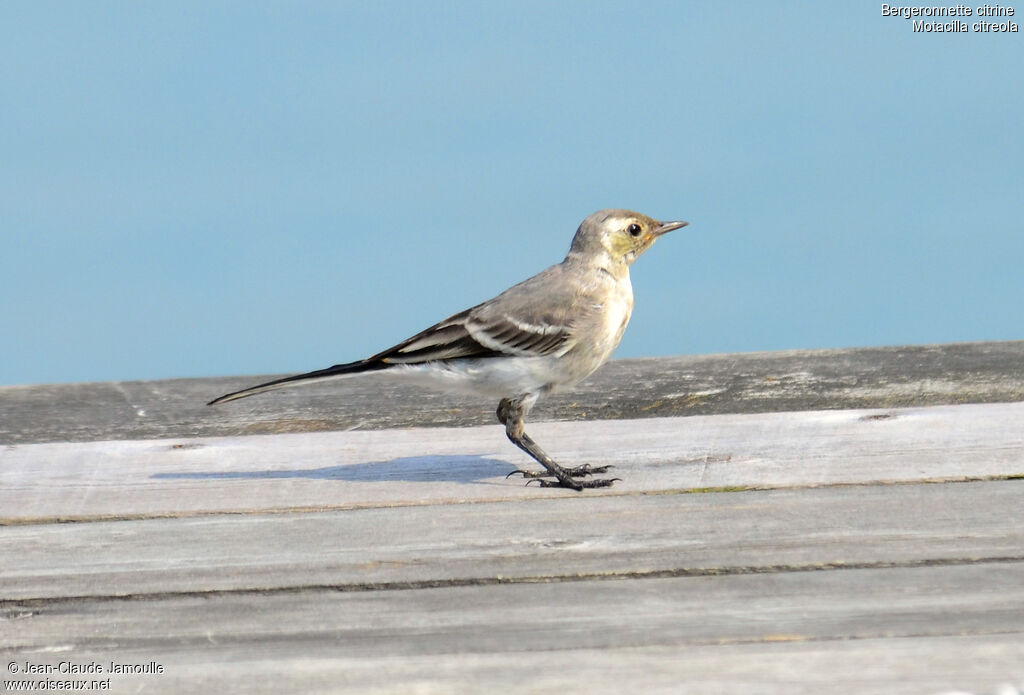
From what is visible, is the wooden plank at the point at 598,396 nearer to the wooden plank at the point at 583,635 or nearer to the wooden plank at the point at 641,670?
the wooden plank at the point at 583,635

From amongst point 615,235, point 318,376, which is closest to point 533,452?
point 318,376

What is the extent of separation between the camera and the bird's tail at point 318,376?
4746 millimetres

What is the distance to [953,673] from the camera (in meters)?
2.39

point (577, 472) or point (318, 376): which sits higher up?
point (318, 376)

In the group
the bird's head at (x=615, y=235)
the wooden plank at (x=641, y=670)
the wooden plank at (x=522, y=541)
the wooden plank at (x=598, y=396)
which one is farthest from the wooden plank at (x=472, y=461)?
the wooden plank at (x=641, y=670)

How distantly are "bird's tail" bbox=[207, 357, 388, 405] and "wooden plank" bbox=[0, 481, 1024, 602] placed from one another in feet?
3.09

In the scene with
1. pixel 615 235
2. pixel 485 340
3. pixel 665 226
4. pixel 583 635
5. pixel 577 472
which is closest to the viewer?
pixel 583 635

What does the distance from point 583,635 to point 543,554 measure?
617 mm

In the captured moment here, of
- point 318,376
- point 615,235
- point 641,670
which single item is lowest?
point 641,670

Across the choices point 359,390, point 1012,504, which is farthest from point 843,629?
point 359,390

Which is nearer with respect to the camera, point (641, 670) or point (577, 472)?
point (641, 670)

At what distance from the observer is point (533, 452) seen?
4.65 meters

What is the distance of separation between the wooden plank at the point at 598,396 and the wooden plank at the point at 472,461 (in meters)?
0.26

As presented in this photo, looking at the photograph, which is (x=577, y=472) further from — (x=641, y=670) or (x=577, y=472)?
(x=641, y=670)
